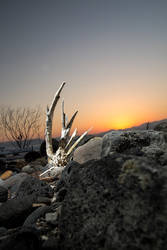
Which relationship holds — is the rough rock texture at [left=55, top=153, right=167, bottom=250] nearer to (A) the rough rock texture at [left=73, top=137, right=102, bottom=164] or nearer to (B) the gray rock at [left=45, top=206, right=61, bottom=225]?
(B) the gray rock at [left=45, top=206, right=61, bottom=225]

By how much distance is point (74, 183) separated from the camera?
180cm

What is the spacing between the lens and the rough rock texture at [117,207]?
1.20m

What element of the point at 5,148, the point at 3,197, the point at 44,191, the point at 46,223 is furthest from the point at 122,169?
the point at 5,148

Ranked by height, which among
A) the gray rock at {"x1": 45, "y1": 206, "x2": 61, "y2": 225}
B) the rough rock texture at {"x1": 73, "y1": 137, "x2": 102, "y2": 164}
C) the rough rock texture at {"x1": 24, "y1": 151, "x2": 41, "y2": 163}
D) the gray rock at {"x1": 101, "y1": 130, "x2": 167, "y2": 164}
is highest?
the gray rock at {"x1": 101, "y1": 130, "x2": 167, "y2": 164}

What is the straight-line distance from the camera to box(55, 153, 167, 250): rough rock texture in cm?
120

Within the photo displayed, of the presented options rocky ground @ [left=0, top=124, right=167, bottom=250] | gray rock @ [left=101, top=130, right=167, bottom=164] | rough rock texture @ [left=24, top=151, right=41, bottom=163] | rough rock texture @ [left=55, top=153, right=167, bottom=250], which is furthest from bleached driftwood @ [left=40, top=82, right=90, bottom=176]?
rough rock texture @ [left=24, top=151, right=41, bottom=163]

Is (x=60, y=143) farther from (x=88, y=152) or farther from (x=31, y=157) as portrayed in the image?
(x=31, y=157)

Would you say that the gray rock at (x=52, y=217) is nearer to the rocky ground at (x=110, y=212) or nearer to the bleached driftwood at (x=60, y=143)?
the rocky ground at (x=110, y=212)

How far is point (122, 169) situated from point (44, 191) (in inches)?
91.7

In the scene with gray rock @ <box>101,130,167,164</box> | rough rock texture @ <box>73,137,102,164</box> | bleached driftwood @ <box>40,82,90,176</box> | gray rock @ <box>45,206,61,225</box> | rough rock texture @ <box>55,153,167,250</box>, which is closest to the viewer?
rough rock texture @ <box>55,153,167,250</box>

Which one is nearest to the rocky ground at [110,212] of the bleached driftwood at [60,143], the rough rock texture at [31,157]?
the bleached driftwood at [60,143]

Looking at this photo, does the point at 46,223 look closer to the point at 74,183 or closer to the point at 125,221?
the point at 74,183

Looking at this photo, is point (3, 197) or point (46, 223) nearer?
point (46, 223)

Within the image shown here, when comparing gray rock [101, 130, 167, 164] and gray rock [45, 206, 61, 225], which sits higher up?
gray rock [101, 130, 167, 164]
